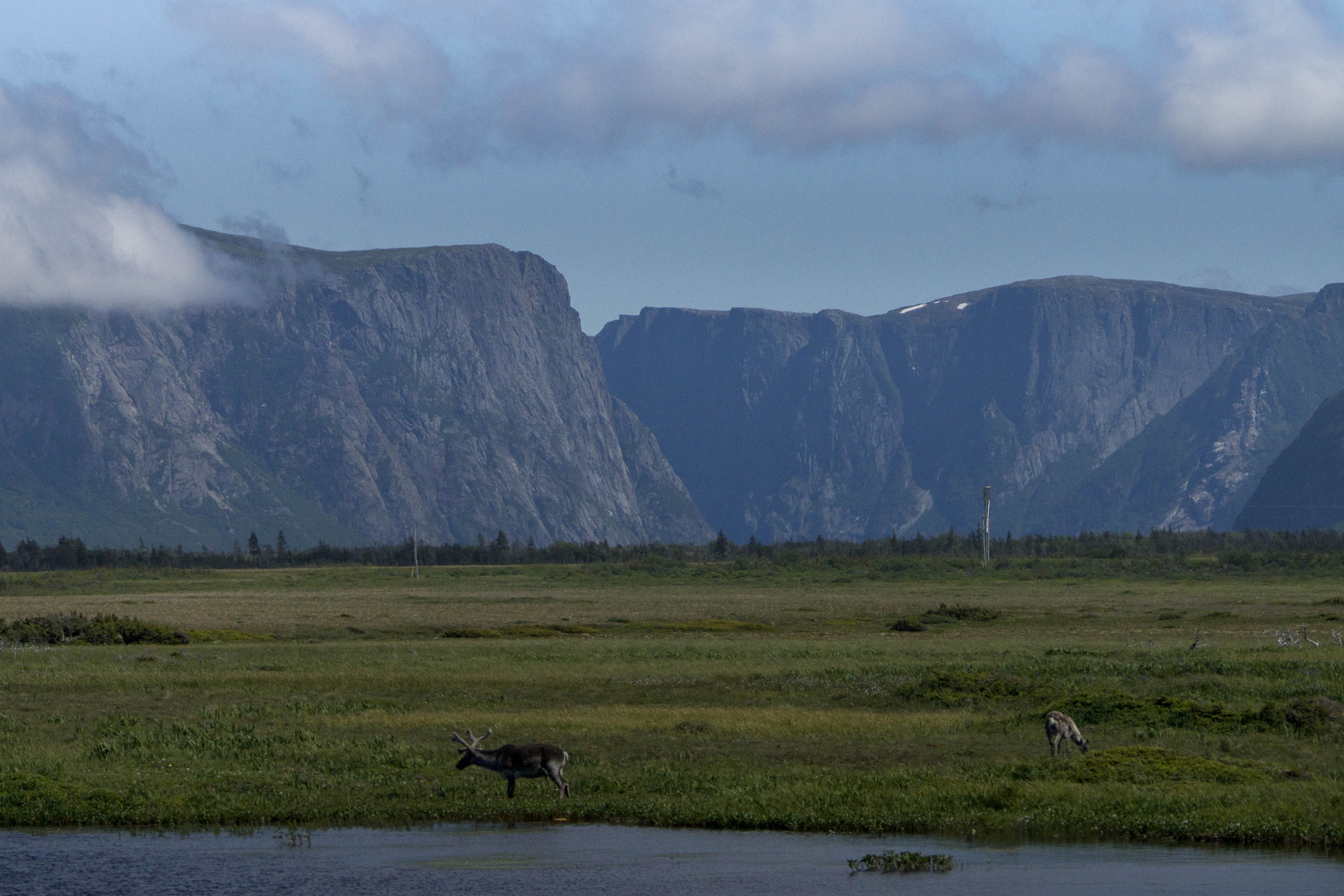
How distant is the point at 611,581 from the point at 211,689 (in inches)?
4659

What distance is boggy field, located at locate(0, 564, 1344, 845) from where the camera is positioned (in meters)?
26.7

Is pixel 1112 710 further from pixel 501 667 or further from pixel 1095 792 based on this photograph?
pixel 501 667

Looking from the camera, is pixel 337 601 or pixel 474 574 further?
pixel 474 574

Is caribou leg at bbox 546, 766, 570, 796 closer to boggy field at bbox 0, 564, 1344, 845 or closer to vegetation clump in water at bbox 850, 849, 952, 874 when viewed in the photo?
boggy field at bbox 0, 564, 1344, 845

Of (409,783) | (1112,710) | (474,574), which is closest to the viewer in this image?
(409,783)

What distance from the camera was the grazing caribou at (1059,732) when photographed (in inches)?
1204

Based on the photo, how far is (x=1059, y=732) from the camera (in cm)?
3078

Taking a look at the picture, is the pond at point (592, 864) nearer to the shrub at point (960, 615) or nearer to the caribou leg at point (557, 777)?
the caribou leg at point (557, 777)

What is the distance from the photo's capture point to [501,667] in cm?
5341

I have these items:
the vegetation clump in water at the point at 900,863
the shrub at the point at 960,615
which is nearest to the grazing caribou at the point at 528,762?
the vegetation clump in water at the point at 900,863

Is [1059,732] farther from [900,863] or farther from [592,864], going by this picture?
Answer: [592,864]

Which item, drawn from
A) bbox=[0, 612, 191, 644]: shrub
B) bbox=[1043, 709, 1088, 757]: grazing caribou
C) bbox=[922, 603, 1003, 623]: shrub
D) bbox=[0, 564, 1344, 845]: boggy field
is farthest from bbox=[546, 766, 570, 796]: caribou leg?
bbox=[922, 603, 1003, 623]: shrub

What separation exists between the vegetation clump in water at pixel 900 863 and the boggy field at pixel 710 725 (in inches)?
108

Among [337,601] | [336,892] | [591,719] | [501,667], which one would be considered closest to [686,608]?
[337,601]
